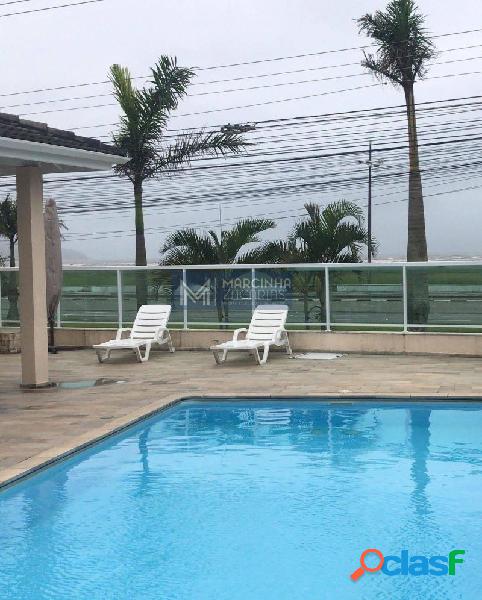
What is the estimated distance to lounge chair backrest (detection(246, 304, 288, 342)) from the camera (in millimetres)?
15586

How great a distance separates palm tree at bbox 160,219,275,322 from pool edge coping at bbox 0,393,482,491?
327 inches

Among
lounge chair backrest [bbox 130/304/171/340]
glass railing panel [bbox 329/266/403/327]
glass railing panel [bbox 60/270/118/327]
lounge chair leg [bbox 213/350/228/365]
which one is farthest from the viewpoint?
glass railing panel [bbox 60/270/118/327]

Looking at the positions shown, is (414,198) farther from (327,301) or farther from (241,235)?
(327,301)

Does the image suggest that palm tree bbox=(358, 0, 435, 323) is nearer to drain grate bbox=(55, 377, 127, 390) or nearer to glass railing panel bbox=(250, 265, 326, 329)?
glass railing panel bbox=(250, 265, 326, 329)

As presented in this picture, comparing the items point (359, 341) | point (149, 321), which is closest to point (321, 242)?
point (359, 341)

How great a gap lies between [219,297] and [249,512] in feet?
33.8

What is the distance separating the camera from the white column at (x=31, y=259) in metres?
11.9

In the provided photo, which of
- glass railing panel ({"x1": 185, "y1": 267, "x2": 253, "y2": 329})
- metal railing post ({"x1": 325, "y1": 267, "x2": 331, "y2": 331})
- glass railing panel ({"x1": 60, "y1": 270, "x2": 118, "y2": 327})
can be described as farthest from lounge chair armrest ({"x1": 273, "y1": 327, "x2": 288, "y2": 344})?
glass railing panel ({"x1": 60, "y1": 270, "x2": 118, "y2": 327})

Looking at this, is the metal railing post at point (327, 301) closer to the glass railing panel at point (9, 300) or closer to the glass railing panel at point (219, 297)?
the glass railing panel at point (219, 297)

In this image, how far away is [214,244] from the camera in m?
19.8

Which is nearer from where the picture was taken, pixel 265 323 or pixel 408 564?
pixel 408 564

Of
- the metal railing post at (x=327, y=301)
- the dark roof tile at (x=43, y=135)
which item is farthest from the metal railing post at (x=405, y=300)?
the dark roof tile at (x=43, y=135)

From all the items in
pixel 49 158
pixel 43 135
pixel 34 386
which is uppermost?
pixel 43 135

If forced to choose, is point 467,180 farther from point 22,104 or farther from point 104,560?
point 104,560
